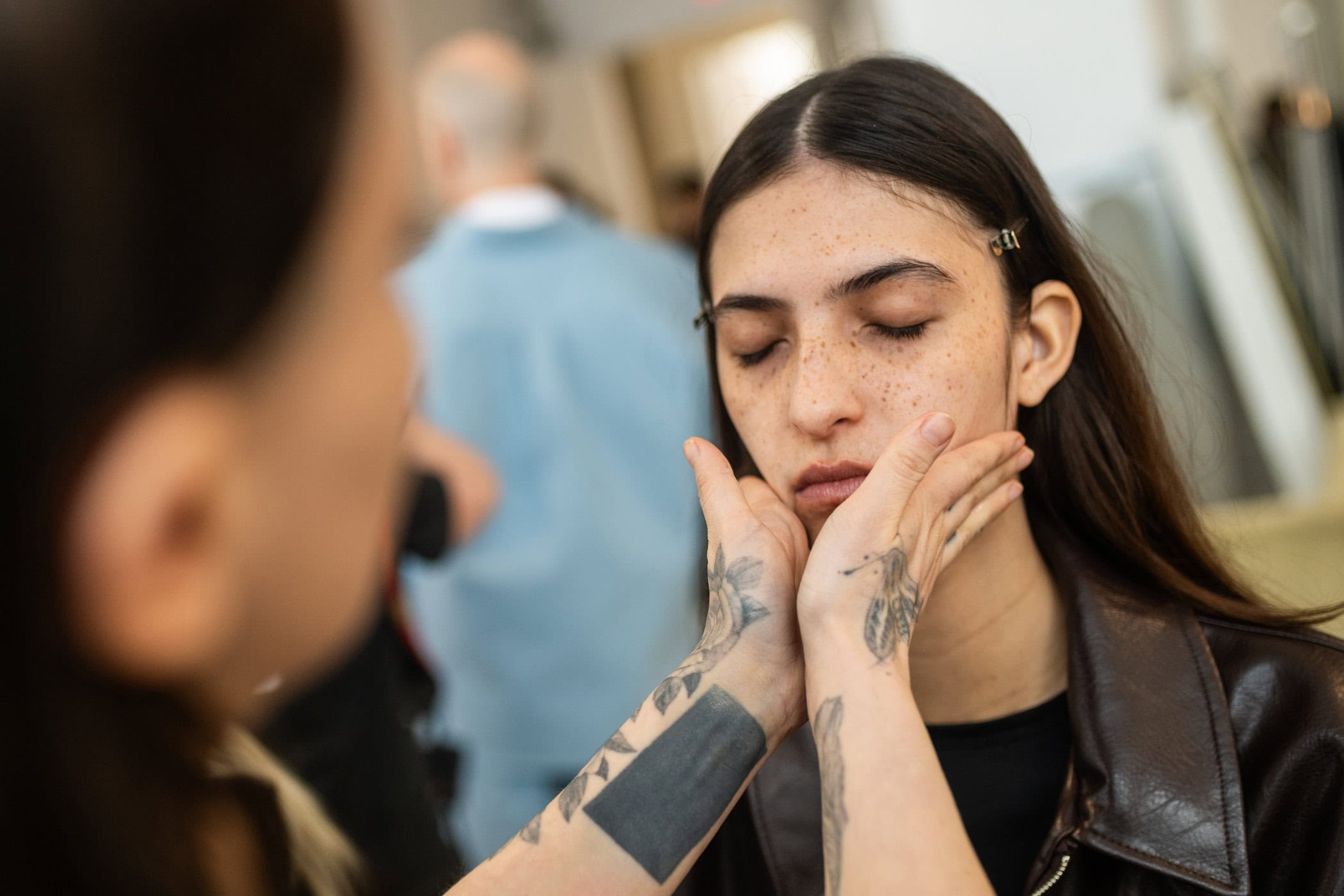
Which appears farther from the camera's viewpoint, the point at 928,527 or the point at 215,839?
the point at 928,527

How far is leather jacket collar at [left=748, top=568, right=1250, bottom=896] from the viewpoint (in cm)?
101

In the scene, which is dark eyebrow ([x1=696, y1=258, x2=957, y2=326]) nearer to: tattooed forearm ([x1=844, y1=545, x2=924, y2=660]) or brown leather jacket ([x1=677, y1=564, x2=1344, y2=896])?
tattooed forearm ([x1=844, y1=545, x2=924, y2=660])

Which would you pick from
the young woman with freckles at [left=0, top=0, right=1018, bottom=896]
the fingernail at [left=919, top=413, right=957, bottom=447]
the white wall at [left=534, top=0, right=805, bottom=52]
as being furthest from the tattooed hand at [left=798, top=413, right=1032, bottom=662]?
the white wall at [left=534, top=0, right=805, bottom=52]

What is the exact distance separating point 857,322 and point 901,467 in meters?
0.21

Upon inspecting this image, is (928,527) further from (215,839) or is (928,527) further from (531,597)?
(531,597)

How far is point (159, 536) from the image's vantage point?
1.32 ft

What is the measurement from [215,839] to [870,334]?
2.72 ft

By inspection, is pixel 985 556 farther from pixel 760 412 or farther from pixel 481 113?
pixel 481 113

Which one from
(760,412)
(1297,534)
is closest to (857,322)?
(760,412)

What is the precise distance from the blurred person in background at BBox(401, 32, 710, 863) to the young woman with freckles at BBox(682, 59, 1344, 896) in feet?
3.81

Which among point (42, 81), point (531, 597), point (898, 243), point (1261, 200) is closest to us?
point (42, 81)

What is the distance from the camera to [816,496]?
1145 mm

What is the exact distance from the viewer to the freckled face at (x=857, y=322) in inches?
44.2

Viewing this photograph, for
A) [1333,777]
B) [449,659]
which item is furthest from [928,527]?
[449,659]
